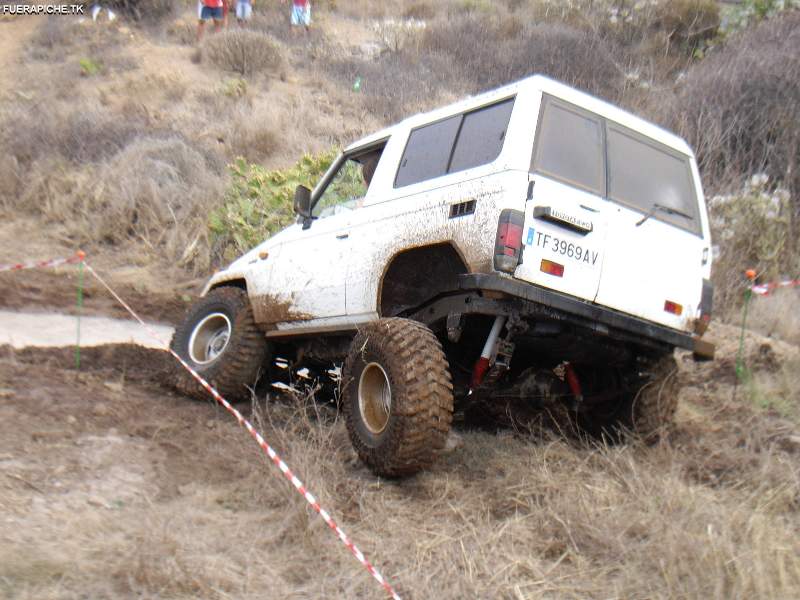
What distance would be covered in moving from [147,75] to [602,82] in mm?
8892

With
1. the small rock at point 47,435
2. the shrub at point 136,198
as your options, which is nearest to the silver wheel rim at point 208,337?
the small rock at point 47,435

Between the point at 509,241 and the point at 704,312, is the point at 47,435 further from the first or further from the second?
the point at 704,312

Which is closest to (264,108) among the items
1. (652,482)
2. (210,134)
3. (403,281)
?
(210,134)

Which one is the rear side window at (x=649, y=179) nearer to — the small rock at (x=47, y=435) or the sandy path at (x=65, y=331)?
the small rock at (x=47, y=435)

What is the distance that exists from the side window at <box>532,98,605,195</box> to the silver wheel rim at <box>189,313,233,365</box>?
3198mm

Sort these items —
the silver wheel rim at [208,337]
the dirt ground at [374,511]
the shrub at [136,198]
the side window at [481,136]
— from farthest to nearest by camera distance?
the shrub at [136,198]
the silver wheel rim at [208,337]
the side window at [481,136]
the dirt ground at [374,511]

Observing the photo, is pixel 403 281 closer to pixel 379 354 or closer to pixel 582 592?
pixel 379 354

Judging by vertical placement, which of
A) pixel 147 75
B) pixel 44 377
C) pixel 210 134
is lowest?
pixel 44 377

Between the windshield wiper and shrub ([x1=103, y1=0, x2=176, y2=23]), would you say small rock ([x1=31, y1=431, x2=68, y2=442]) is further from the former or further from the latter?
shrub ([x1=103, y1=0, x2=176, y2=23])

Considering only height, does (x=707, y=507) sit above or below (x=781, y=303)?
below

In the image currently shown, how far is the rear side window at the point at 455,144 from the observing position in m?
4.71

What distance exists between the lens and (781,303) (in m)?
8.16

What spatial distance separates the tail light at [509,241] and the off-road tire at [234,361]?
272cm

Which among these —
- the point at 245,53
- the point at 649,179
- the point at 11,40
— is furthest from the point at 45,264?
the point at 11,40
